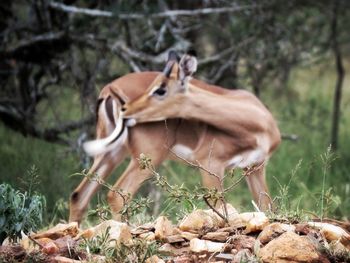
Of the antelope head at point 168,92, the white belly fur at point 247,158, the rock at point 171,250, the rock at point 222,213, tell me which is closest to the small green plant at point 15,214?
the rock at point 171,250

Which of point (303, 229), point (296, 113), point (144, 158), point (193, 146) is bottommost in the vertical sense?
point (296, 113)

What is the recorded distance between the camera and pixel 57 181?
7770 mm

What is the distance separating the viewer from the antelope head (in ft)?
23.1

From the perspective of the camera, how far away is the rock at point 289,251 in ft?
12.8

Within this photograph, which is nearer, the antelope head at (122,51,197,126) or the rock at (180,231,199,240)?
the rock at (180,231,199,240)

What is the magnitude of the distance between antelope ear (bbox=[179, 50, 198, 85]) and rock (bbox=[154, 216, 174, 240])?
9.67 feet

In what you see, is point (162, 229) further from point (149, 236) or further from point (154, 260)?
point (154, 260)

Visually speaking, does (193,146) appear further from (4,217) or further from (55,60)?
(4,217)

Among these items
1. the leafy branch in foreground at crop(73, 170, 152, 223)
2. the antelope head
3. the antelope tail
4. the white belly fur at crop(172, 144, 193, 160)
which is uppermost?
the leafy branch in foreground at crop(73, 170, 152, 223)

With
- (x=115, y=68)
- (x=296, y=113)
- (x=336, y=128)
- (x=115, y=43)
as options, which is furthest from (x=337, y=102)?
(x=115, y=43)

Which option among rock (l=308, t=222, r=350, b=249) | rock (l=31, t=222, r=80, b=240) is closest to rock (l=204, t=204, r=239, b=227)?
rock (l=308, t=222, r=350, b=249)

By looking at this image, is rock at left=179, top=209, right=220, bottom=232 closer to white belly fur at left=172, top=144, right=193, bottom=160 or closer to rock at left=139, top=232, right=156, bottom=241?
rock at left=139, top=232, right=156, bottom=241

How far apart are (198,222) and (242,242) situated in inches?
11.4

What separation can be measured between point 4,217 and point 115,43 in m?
4.07
